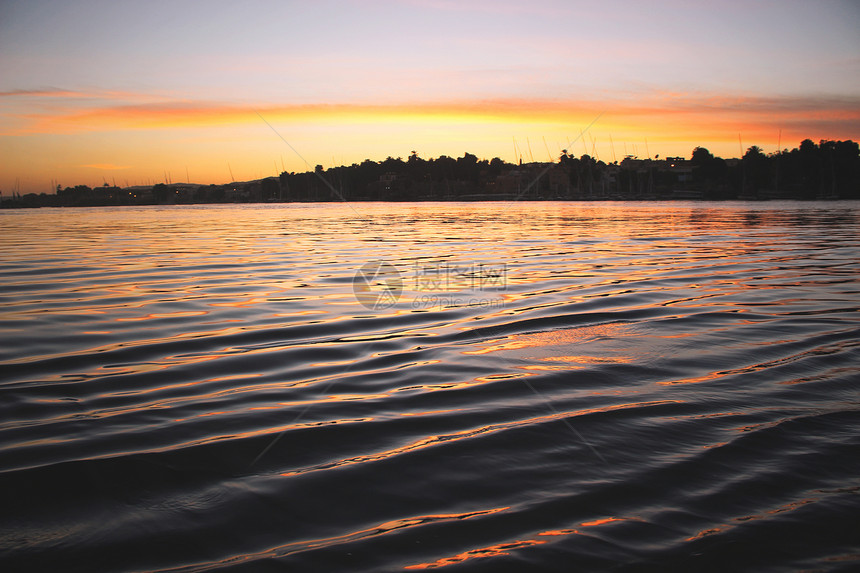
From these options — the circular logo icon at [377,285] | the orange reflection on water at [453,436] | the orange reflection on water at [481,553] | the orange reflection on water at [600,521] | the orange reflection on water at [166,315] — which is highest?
the circular logo icon at [377,285]

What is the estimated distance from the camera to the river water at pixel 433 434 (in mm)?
3279

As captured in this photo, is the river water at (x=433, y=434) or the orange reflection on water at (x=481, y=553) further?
the river water at (x=433, y=434)

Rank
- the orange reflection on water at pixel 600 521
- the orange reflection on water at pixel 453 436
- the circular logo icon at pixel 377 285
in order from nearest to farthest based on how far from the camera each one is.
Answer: the orange reflection on water at pixel 600 521, the orange reflection on water at pixel 453 436, the circular logo icon at pixel 377 285

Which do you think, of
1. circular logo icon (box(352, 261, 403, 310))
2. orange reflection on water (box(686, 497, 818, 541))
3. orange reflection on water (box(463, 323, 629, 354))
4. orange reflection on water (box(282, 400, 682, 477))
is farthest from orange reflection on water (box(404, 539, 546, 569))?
circular logo icon (box(352, 261, 403, 310))

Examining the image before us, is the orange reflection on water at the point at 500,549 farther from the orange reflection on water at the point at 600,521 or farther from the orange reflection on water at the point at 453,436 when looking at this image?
the orange reflection on water at the point at 453,436

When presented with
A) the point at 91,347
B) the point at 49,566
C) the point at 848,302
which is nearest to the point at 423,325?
the point at 91,347

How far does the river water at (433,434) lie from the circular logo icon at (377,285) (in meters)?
0.28

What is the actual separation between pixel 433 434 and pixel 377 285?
9.22 m

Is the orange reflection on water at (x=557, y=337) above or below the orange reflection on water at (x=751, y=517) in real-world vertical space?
above

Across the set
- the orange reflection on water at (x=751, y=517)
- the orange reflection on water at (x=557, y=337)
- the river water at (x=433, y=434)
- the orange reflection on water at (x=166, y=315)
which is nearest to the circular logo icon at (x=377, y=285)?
the river water at (x=433, y=434)

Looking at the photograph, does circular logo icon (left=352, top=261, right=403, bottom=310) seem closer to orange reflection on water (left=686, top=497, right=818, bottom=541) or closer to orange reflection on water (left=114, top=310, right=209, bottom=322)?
orange reflection on water (left=114, top=310, right=209, bottom=322)

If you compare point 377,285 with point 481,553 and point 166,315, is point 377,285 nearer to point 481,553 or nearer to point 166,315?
point 166,315

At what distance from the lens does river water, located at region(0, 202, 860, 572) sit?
3.28 m

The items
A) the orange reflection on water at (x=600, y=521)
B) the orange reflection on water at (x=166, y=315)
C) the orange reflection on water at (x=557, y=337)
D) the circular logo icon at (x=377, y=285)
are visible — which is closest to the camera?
the orange reflection on water at (x=600, y=521)
